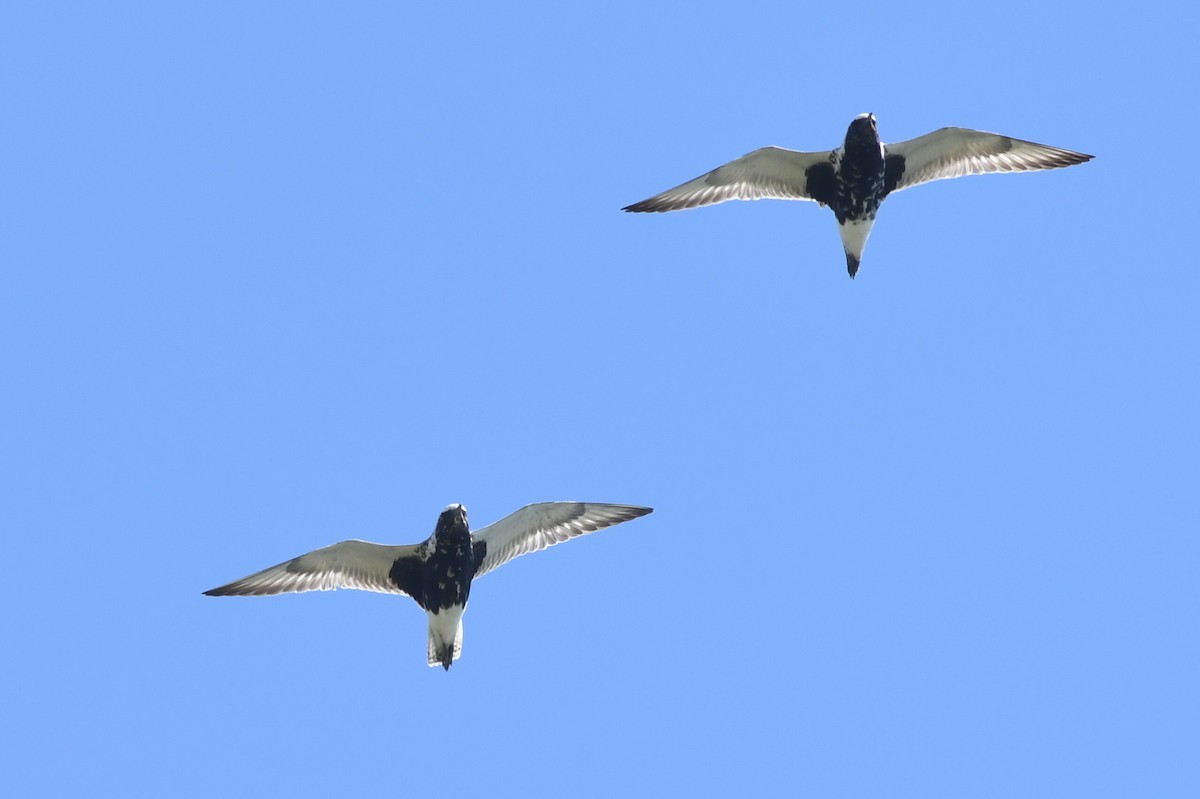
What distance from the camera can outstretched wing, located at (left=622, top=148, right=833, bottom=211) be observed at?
23.5 metres

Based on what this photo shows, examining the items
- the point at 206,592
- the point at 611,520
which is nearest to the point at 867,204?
the point at 611,520

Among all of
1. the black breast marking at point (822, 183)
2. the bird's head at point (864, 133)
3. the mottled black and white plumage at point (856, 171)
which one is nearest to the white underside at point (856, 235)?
the mottled black and white plumage at point (856, 171)

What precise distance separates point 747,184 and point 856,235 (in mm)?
1933

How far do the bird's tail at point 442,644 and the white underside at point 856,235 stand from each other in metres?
7.37

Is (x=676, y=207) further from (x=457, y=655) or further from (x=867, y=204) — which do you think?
Answer: (x=457, y=655)

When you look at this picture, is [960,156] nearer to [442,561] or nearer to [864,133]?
[864,133]

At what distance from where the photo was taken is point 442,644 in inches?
868

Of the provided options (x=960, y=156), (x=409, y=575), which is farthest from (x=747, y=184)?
(x=409, y=575)

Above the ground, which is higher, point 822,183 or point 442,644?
point 822,183

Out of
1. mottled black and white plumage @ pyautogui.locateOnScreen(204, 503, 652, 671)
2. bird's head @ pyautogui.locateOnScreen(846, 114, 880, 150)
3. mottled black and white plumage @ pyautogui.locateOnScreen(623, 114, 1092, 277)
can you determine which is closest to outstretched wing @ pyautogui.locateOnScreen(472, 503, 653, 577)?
mottled black and white plumage @ pyautogui.locateOnScreen(204, 503, 652, 671)

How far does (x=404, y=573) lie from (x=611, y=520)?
2.91m

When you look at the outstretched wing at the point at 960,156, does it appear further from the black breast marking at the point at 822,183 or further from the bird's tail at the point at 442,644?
the bird's tail at the point at 442,644

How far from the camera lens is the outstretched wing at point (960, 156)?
2316 centimetres

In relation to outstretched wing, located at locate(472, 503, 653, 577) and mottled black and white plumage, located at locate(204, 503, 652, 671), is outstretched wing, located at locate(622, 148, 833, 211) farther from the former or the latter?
mottled black and white plumage, located at locate(204, 503, 652, 671)
